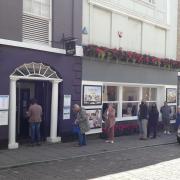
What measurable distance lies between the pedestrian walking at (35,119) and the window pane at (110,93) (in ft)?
14.7

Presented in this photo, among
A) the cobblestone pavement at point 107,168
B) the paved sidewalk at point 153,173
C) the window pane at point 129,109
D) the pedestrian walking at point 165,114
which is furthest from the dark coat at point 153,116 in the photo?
the paved sidewalk at point 153,173

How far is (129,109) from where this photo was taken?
18.6 m

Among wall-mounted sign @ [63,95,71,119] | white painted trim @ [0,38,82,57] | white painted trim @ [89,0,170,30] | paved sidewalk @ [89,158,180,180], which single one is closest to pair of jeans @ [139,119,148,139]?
wall-mounted sign @ [63,95,71,119]

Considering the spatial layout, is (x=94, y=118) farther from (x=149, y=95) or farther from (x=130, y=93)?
(x=149, y=95)

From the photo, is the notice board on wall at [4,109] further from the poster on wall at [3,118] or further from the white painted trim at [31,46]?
the white painted trim at [31,46]

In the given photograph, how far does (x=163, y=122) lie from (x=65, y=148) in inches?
295

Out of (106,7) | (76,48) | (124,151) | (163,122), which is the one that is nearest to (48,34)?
(76,48)

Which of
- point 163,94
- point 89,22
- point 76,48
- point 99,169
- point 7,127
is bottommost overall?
point 99,169

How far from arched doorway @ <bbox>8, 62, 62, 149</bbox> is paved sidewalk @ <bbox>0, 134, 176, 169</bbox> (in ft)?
1.57

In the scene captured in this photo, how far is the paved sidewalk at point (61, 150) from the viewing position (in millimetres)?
10837

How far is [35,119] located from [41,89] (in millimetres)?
1787

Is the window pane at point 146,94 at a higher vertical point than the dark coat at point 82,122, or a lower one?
higher

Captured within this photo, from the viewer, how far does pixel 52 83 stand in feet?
46.6

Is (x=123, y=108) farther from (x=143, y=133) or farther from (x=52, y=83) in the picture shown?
(x=52, y=83)
